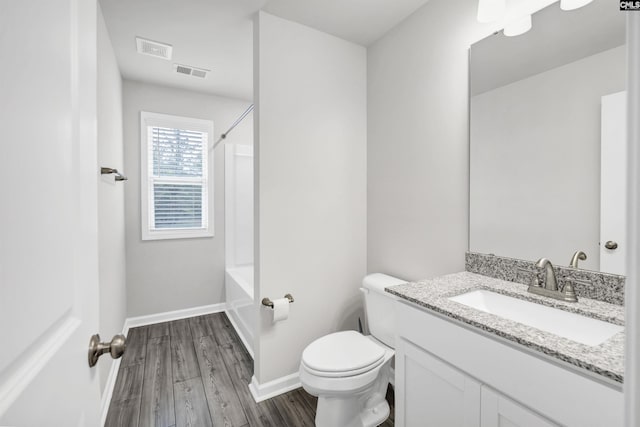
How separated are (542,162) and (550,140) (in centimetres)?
10

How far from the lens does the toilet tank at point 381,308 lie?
5.75ft

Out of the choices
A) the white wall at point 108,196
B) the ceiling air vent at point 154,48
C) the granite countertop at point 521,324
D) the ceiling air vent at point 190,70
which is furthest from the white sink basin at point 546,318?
the ceiling air vent at point 190,70

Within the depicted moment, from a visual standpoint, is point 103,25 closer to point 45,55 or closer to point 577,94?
Answer: point 45,55

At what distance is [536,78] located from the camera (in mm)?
1322

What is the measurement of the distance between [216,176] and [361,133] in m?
1.87

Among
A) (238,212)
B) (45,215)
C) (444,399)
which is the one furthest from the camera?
(238,212)

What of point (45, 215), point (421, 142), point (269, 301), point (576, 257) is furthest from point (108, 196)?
point (576, 257)

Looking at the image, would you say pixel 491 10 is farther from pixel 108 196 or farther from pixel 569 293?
pixel 108 196

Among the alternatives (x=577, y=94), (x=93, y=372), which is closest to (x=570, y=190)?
(x=577, y=94)

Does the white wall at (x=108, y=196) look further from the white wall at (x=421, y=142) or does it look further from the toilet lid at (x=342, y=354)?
the white wall at (x=421, y=142)

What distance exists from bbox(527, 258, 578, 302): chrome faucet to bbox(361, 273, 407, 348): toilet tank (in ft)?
2.33

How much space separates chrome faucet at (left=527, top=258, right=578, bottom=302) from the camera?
45.4 inches

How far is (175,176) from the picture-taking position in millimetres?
3195

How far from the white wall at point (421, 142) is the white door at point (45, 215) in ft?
5.42
